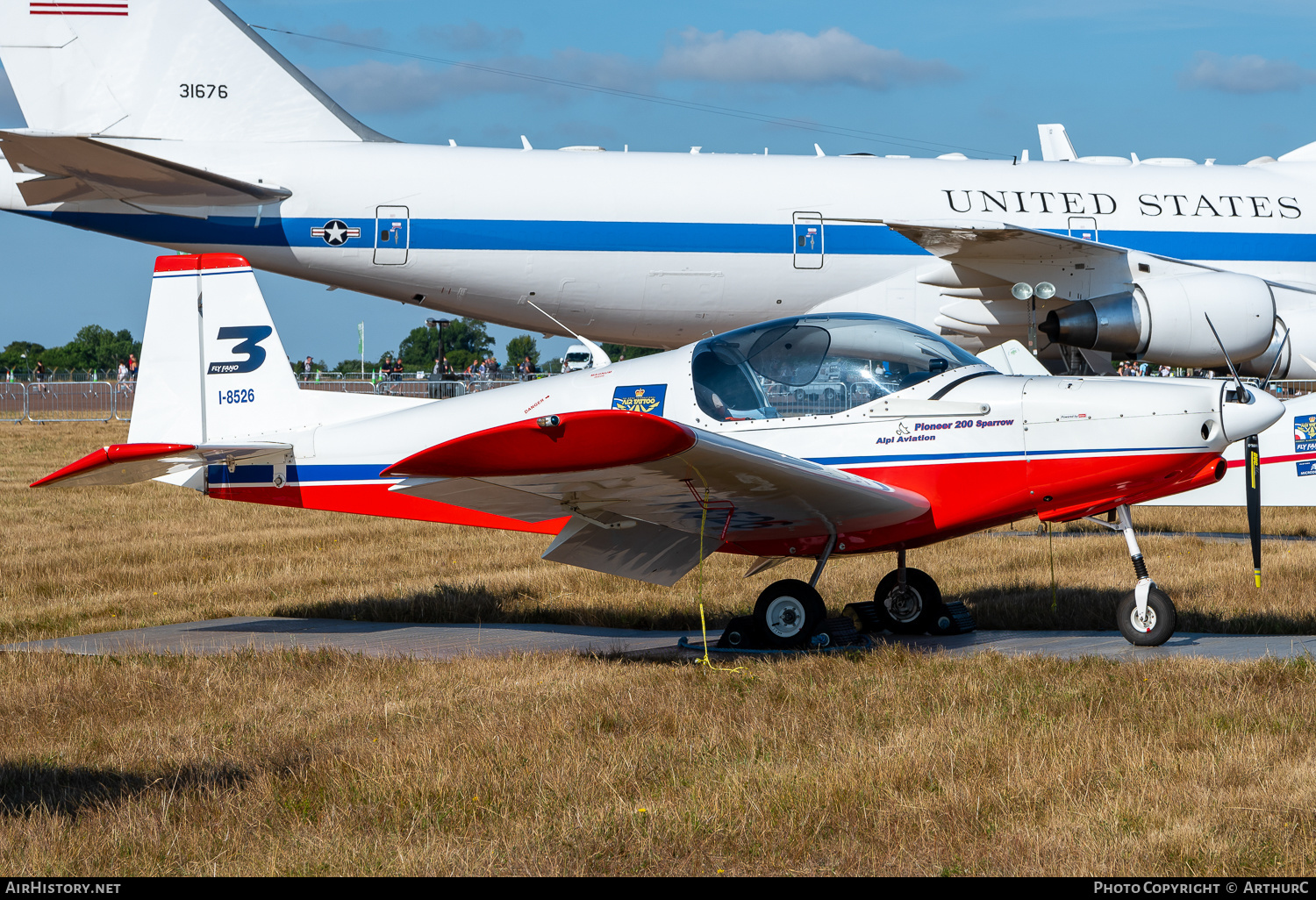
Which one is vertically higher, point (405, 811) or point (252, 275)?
point (252, 275)

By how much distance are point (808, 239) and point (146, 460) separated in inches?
351

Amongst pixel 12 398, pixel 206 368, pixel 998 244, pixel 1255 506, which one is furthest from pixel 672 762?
pixel 12 398

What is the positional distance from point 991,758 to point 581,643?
12.9ft

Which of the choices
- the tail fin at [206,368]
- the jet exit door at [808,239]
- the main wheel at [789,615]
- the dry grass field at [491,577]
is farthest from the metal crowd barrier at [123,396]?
the main wheel at [789,615]

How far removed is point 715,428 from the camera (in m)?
7.62

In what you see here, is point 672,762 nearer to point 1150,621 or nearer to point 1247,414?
point 1150,621

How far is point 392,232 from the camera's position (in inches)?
559

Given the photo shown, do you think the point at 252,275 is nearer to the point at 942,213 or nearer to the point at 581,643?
the point at 581,643

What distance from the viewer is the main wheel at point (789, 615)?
7379mm

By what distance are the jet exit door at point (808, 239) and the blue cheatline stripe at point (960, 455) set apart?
7.62m

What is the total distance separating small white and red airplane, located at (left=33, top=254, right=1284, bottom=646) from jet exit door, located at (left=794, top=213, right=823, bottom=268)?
22.7ft

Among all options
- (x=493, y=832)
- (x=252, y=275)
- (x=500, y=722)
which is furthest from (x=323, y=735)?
(x=252, y=275)

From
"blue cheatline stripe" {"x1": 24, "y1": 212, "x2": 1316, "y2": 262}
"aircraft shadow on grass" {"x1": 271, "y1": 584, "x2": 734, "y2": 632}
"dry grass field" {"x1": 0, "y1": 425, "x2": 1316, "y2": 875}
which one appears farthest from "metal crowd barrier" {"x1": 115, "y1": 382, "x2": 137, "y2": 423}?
"dry grass field" {"x1": 0, "y1": 425, "x2": 1316, "y2": 875}

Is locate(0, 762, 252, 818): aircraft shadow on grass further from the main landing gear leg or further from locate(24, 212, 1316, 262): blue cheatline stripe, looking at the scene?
locate(24, 212, 1316, 262): blue cheatline stripe
